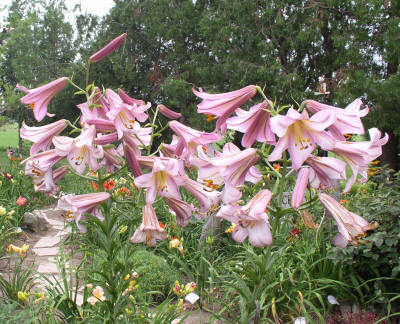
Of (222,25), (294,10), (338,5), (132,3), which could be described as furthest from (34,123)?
(338,5)

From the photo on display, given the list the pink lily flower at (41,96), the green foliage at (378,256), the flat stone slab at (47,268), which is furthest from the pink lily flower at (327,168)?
the flat stone slab at (47,268)

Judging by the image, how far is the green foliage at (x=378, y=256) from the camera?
2.58 m

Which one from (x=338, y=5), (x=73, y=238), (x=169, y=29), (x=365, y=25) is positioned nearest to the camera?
(x=73, y=238)

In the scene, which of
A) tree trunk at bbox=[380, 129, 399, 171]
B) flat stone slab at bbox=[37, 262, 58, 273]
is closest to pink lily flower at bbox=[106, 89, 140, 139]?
flat stone slab at bbox=[37, 262, 58, 273]

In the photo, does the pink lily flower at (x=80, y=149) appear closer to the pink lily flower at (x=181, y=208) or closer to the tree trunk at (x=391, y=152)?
the pink lily flower at (x=181, y=208)

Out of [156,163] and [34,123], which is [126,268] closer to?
[156,163]

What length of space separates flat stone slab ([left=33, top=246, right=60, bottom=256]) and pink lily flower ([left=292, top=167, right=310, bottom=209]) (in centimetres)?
372

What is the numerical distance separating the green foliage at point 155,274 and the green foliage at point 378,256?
134 centimetres

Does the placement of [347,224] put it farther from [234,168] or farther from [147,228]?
[147,228]

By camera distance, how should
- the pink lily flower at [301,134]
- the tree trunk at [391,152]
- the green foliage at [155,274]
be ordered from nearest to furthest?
the pink lily flower at [301,134]
the green foliage at [155,274]
the tree trunk at [391,152]

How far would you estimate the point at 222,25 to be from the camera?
10688mm

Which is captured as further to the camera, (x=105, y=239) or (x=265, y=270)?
(x=105, y=239)

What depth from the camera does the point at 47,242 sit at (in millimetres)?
4656

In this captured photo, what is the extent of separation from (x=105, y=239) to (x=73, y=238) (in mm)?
3004
